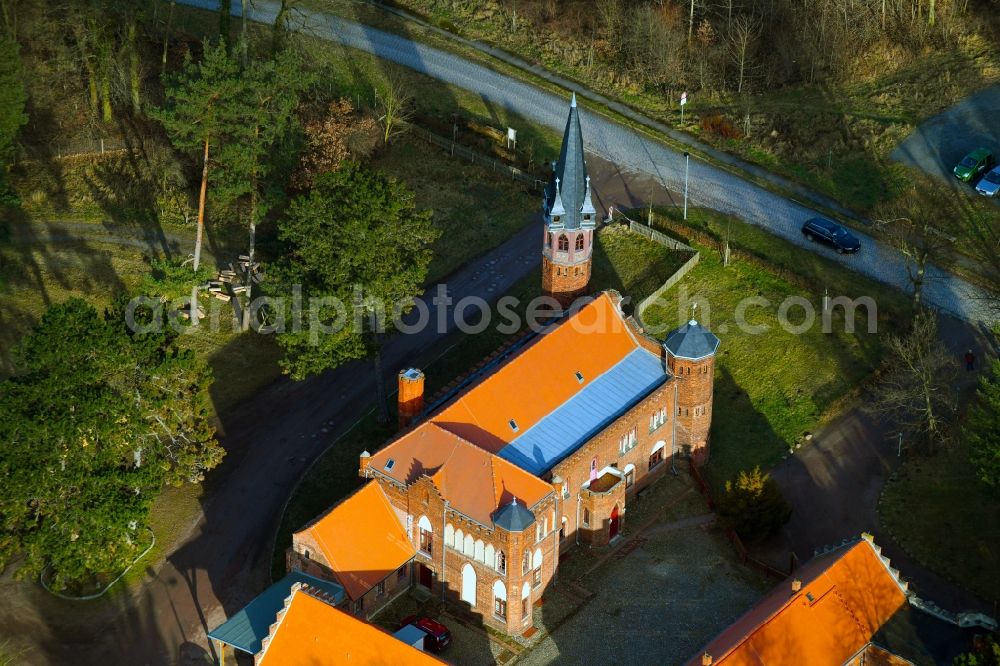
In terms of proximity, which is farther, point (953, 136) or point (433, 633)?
point (953, 136)

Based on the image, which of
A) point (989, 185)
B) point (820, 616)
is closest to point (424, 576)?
point (820, 616)

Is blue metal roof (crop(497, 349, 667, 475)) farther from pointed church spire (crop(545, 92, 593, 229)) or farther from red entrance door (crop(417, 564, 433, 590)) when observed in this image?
pointed church spire (crop(545, 92, 593, 229))

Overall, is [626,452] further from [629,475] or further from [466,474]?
[466,474]

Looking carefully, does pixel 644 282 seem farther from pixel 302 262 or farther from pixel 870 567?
pixel 870 567

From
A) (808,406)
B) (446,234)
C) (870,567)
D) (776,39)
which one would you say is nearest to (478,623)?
(870,567)

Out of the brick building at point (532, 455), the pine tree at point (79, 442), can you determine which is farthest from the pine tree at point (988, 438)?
the pine tree at point (79, 442)

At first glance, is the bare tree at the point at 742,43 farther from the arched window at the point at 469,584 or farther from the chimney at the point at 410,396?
the arched window at the point at 469,584

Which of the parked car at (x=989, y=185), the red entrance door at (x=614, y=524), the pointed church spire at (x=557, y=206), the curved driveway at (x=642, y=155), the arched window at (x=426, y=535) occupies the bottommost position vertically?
the red entrance door at (x=614, y=524)
